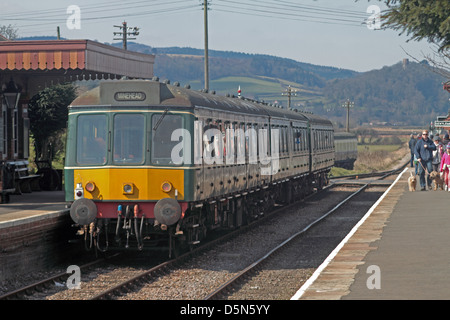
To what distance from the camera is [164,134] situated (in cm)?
1472

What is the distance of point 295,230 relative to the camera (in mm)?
21312

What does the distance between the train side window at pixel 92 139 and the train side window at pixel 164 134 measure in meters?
0.87

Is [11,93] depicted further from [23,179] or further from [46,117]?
[46,117]

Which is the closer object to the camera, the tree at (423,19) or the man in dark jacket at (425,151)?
the tree at (423,19)

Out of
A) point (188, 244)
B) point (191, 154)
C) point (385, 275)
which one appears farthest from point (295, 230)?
point (385, 275)

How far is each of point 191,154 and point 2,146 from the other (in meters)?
8.49

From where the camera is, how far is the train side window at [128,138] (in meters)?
14.6

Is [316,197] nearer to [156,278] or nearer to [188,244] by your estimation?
[188,244]

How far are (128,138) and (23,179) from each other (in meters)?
8.90

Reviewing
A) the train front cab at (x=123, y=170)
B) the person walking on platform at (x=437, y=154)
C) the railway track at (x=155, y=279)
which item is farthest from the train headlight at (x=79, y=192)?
the person walking on platform at (x=437, y=154)

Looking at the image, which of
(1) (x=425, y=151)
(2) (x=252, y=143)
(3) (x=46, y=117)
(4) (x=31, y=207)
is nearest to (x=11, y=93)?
(4) (x=31, y=207)

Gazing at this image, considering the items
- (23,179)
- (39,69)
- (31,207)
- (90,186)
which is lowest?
(31,207)

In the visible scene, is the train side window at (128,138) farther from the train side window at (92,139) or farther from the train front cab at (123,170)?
the train side window at (92,139)

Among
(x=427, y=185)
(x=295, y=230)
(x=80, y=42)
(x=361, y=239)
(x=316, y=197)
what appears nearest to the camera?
(x=361, y=239)
